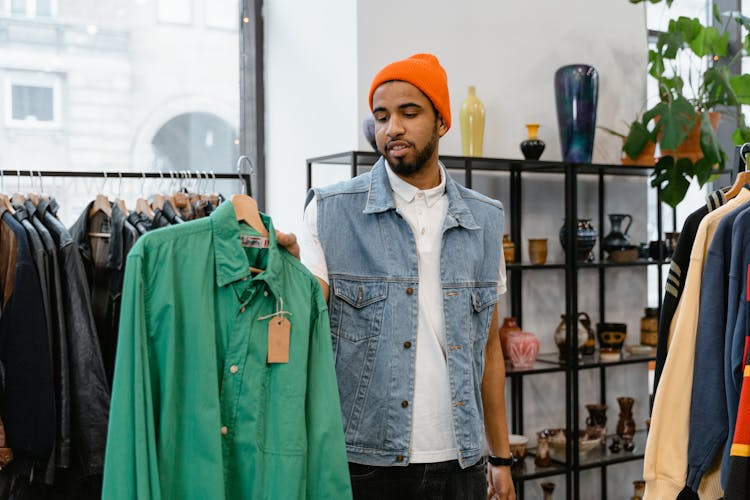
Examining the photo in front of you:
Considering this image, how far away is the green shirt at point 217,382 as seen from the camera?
61.0 inches

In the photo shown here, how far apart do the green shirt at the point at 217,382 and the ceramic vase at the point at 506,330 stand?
5.87ft

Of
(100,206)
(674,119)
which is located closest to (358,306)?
(100,206)

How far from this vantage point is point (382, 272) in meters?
2.09

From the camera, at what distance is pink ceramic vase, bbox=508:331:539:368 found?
136 inches

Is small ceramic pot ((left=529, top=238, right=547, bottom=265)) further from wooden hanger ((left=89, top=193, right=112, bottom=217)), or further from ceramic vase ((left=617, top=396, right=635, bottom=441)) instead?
wooden hanger ((left=89, top=193, right=112, bottom=217))

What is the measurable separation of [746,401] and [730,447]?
5.3 inches


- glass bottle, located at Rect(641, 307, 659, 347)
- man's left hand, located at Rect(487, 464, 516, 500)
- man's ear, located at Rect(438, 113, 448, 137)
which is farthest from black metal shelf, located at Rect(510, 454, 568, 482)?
man's ear, located at Rect(438, 113, 448, 137)

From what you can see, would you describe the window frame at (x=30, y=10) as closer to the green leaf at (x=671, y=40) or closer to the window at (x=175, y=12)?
the window at (x=175, y=12)

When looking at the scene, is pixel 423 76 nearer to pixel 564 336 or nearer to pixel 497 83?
pixel 497 83

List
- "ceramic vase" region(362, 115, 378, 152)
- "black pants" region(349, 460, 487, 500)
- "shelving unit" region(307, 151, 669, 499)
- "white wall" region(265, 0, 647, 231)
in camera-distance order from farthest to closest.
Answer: "shelving unit" region(307, 151, 669, 499) → "white wall" region(265, 0, 647, 231) → "ceramic vase" region(362, 115, 378, 152) → "black pants" region(349, 460, 487, 500)

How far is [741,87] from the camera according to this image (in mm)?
3963

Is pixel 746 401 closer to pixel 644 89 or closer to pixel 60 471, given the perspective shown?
pixel 60 471

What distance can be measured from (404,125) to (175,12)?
1.79 metres

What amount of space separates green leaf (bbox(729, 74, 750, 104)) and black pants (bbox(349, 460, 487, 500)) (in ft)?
9.02
